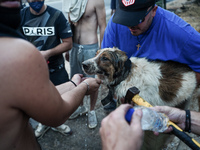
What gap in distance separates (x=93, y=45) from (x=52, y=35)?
1132mm

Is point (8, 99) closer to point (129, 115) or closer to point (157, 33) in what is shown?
point (129, 115)

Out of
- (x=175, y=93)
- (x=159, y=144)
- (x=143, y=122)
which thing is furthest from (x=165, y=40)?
(x=159, y=144)

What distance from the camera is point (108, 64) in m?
2.60

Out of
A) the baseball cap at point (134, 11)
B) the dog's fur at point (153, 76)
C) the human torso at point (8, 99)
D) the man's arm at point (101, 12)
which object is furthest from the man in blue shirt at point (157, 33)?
the human torso at point (8, 99)

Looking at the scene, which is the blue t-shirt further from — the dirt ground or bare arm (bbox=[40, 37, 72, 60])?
the dirt ground

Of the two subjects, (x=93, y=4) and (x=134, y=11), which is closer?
(x=134, y=11)

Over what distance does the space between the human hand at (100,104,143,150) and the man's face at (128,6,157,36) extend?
1.64m

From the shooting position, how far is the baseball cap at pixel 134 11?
2.14 metres

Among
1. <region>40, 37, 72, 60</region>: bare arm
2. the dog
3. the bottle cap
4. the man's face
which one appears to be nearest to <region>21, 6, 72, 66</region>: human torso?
<region>40, 37, 72, 60</region>: bare arm

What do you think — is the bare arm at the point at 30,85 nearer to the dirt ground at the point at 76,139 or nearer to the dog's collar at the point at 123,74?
the dog's collar at the point at 123,74

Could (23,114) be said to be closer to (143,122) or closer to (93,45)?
(143,122)

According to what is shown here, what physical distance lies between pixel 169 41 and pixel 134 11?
694 millimetres

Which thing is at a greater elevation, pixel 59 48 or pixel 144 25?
pixel 144 25

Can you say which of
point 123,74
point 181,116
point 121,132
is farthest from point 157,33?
point 121,132
